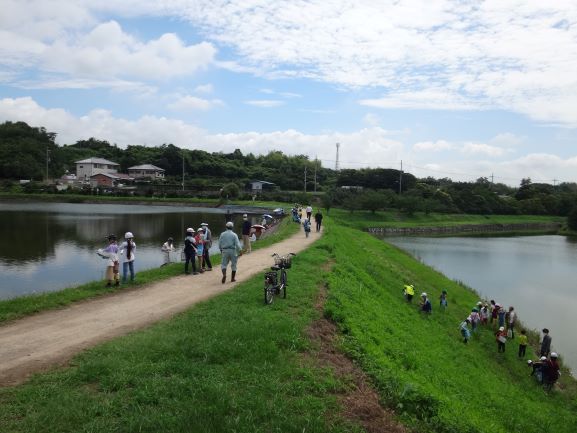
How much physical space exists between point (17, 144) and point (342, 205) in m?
73.1

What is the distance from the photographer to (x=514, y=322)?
22625 mm

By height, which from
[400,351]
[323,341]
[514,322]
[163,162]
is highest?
[163,162]

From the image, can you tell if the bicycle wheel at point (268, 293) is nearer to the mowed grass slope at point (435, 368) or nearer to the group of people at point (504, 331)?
the mowed grass slope at point (435, 368)

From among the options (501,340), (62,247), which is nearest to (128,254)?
(501,340)

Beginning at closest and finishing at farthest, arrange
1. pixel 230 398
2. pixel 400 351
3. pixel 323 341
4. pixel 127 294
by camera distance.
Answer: pixel 230 398 < pixel 323 341 < pixel 400 351 < pixel 127 294

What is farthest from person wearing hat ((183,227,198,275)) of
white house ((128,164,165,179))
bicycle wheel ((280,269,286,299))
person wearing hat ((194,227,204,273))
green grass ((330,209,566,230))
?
white house ((128,164,165,179))

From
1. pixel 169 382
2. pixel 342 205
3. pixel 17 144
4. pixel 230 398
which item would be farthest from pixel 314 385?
pixel 17 144

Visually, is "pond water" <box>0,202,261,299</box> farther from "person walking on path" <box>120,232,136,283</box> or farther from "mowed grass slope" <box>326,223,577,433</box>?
"mowed grass slope" <box>326,223,577,433</box>

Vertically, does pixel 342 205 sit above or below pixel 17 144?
below

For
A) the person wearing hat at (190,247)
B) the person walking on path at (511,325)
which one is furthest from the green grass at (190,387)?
the person walking on path at (511,325)

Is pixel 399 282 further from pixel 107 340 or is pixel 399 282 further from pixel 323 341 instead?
pixel 107 340

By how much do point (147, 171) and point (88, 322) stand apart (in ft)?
367

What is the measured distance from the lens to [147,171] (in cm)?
11788

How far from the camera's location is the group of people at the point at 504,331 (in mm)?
17109
